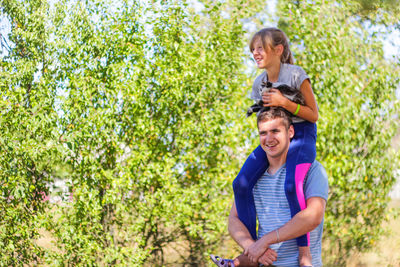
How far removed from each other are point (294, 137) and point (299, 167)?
21cm

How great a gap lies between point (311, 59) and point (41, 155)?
3377 mm

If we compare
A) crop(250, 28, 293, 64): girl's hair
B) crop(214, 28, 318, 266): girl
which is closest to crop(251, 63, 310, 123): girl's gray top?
crop(214, 28, 318, 266): girl

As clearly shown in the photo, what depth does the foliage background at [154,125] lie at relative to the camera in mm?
4953

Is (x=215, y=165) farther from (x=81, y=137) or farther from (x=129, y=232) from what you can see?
(x=81, y=137)

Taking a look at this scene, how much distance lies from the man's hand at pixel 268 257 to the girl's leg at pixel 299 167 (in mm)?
158

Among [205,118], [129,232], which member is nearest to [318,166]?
[205,118]

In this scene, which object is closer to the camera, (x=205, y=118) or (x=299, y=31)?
(x=205, y=118)

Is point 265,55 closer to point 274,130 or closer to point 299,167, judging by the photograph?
point 274,130

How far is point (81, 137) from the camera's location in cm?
488

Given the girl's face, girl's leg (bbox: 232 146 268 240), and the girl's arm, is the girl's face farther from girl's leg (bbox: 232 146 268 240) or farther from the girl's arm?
girl's leg (bbox: 232 146 268 240)

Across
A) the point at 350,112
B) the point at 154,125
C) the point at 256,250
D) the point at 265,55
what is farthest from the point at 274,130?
the point at 350,112

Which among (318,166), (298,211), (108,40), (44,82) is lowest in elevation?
(298,211)

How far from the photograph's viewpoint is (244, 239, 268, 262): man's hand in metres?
1.93

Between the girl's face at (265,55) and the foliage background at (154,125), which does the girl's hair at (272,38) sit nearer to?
the girl's face at (265,55)
